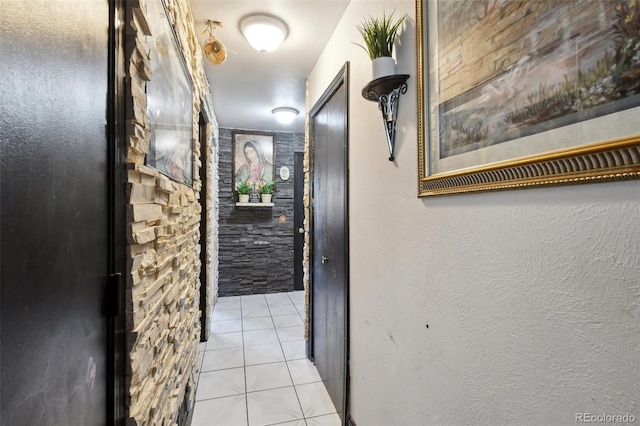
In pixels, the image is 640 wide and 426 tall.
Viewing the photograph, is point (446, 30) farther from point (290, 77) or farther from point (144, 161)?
point (290, 77)

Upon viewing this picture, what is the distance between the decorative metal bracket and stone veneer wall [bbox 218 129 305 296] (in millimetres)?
3379

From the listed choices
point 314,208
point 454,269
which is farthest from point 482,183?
point 314,208

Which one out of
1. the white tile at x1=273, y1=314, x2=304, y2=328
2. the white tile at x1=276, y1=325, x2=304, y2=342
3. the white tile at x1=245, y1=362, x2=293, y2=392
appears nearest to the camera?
the white tile at x1=245, y1=362, x2=293, y2=392

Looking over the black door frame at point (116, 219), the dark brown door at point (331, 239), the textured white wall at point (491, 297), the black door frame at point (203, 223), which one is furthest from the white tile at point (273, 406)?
the black door frame at point (116, 219)

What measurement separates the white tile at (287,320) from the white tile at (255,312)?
0.20 m

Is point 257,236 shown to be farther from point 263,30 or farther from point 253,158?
point 263,30

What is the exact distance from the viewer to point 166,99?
3.75 feet

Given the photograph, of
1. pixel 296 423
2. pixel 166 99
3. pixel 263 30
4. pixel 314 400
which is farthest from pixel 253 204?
pixel 166 99

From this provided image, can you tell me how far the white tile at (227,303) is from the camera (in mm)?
3847

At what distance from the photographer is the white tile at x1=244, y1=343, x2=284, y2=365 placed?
254 centimetres

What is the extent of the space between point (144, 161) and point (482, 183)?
99 cm

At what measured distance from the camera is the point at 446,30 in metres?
0.95

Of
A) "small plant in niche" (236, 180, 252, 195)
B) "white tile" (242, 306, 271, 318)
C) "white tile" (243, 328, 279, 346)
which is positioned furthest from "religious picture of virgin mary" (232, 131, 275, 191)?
"white tile" (243, 328, 279, 346)

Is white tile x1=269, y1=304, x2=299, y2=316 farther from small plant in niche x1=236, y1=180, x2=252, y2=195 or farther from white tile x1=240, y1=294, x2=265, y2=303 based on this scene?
small plant in niche x1=236, y1=180, x2=252, y2=195
